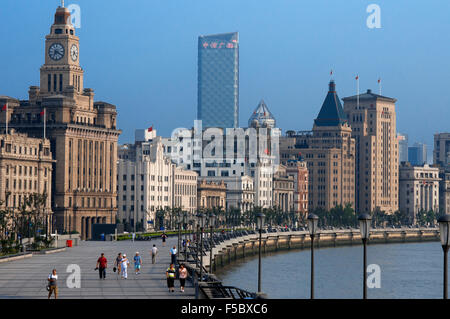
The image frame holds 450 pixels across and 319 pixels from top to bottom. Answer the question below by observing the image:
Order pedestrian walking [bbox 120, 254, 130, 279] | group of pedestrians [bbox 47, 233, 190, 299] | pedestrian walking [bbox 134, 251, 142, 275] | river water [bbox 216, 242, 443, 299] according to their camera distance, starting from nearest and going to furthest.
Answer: group of pedestrians [bbox 47, 233, 190, 299]
pedestrian walking [bbox 120, 254, 130, 279]
pedestrian walking [bbox 134, 251, 142, 275]
river water [bbox 216, 242, 443, 299]

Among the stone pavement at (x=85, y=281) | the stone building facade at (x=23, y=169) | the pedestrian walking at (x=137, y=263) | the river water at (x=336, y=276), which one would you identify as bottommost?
the river water at (x=336, y=276)

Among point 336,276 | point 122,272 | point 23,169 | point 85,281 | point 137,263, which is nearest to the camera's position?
point 85,281

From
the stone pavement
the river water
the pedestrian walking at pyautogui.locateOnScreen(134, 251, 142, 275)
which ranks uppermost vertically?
the pedestrian walking at pyautogui.locateOnScreen(134, 251, 142, 275)

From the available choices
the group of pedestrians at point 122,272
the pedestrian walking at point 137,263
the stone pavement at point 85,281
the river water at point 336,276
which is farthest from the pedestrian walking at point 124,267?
the river water at point 336,276

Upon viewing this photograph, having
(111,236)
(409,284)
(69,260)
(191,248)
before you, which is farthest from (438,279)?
(69,260)

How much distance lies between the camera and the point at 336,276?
132 meters

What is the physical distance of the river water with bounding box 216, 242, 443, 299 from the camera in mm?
107562

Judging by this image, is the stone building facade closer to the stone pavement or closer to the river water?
the river water

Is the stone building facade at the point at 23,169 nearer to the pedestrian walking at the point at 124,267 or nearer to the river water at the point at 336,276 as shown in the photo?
the river water at the point at 336,276

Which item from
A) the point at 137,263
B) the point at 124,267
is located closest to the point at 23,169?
the point at 137,263

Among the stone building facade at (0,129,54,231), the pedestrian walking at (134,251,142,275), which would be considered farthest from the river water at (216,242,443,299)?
the stone building facade at (0,129,54,231)

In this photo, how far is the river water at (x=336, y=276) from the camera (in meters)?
108

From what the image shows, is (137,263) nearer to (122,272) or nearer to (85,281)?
(122,272)
